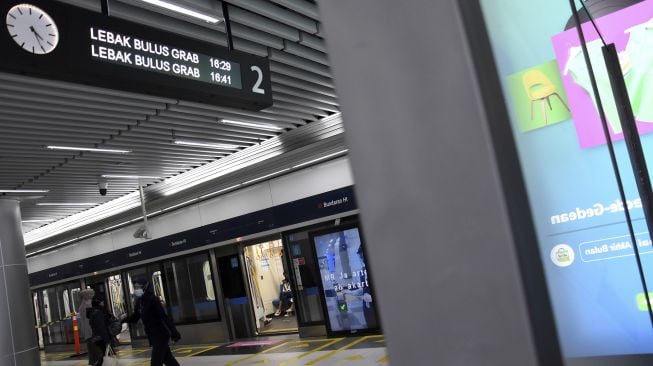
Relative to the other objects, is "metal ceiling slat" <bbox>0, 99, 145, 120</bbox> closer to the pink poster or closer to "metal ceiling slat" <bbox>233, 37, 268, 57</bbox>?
"metal ceiling slat" <bbox>233, 37, 268, 57</bbox>

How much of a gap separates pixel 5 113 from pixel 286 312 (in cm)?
980

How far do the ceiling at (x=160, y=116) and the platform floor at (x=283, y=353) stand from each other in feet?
11.3

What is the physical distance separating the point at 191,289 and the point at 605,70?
12.5 metres

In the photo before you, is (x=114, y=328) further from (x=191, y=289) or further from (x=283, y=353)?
(x=283, y=353)

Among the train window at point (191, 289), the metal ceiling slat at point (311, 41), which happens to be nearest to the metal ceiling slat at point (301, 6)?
the metal ceiling slat at point (311, 41)

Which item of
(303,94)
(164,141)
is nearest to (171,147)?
(164,141)

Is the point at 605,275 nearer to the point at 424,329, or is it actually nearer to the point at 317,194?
the point at 424,329

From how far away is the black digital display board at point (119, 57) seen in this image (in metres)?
3.33

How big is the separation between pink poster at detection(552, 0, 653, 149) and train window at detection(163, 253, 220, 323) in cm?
1167

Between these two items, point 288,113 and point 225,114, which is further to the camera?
point 288,113

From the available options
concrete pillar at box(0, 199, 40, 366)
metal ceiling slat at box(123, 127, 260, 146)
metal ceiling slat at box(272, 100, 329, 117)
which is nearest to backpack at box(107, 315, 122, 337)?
concrete pillar at box(0, 199, 40, 366)

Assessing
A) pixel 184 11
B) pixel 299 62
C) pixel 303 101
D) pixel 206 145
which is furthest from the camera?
pixel 206 145

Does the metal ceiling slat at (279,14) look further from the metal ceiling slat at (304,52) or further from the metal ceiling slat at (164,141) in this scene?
the metal ceiling slat at (164,141)

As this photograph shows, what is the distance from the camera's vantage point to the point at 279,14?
5625mm
